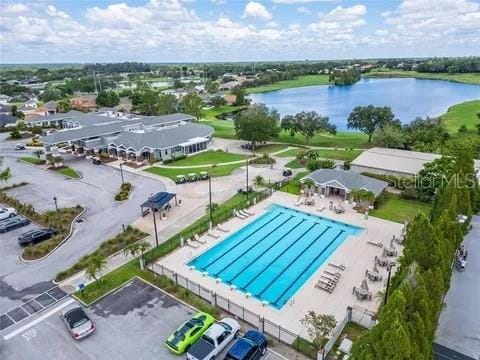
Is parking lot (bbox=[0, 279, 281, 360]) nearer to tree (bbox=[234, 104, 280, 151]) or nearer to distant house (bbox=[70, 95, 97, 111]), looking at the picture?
tree (bbox=[234, 104, 280, 151])

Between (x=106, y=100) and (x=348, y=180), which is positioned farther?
(x=106, y=100)

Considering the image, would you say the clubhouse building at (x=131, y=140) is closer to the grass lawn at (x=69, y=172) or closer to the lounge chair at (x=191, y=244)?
Result: the grass lawn at (x=69, y=172)

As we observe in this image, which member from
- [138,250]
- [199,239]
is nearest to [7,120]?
[138,250]

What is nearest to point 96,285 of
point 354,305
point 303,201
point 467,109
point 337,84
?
point 354,305

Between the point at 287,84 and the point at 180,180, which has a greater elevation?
the point at 287,84

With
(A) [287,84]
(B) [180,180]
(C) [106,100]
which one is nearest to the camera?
(B) [180,180]

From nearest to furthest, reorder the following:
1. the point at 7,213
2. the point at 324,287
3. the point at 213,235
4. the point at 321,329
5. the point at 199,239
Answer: the point at 321,329 → the point at 324,287 → the point at 199,239 → the point at 213,235 → the point at 7,213

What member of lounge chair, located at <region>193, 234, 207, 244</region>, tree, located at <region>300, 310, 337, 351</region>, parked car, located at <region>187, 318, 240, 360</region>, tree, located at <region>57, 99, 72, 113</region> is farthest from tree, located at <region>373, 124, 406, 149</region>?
tree, located at <region>57, 99, 72, 113</region>

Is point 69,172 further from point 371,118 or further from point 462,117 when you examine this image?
point 462,117
